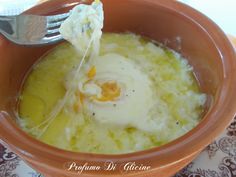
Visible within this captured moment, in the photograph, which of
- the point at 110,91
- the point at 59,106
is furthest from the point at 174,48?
the point at 59,106

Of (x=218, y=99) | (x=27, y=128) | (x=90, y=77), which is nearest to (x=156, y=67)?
(x=90, y=77)

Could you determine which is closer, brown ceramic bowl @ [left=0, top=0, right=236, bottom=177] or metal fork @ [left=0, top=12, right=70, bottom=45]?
brown ceramic bowl @ [left=0, top=0, right=236, bottom=177]

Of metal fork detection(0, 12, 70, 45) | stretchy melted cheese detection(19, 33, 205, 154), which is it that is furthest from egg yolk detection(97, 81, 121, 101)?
metal fork detection(0, 12, 70, 45)

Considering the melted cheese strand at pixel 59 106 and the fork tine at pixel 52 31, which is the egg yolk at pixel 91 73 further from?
the fork tine at pixel 52 31

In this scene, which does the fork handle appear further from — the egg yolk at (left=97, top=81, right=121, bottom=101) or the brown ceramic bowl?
the egg yolk at (left=97, top=81, right=121, bottom=101)

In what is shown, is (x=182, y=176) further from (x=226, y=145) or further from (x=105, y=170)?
(x=105, y=170)

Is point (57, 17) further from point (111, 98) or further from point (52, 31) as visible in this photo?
point (111, 98)
